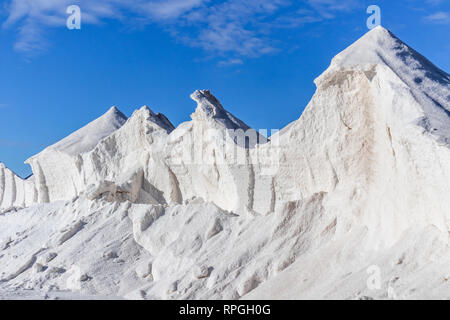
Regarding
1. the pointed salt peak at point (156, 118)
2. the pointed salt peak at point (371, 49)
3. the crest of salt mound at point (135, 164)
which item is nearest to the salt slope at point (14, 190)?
the crest of salt mound at point (135, 164)

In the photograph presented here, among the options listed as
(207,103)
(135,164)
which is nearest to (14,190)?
(135,164)

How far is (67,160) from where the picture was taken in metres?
23.7

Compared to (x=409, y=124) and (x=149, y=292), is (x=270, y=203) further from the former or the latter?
(x=409, y=124)

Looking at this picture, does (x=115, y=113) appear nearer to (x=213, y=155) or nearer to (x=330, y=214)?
(x=213, y=155)

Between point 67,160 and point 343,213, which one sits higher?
point 67,160

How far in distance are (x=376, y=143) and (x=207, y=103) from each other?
652cm

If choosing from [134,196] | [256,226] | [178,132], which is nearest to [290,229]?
[256,226]

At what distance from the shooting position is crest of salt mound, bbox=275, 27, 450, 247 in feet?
33.1

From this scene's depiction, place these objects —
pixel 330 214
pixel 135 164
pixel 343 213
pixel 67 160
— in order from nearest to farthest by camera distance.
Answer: pixel 343 213 < pixel 330 214 < pixel 135 164 < pixel 67 160

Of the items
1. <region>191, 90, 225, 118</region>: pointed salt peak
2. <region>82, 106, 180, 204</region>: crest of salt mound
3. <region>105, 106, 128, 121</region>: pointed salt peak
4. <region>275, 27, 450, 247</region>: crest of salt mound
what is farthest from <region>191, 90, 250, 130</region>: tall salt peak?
<region>105, 106, 128, 121</region>: pointed salt peak

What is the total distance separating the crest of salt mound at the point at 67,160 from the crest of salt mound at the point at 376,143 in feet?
38.0

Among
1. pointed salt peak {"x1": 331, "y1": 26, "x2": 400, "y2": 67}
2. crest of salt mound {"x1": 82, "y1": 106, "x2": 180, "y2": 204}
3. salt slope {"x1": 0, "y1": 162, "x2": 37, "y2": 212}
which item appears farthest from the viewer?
salt slope {"x1": 0, "y1": 162, "x2": 37, "y2": 212}

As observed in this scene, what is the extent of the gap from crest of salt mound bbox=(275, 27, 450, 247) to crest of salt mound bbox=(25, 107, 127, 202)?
11.6 meters

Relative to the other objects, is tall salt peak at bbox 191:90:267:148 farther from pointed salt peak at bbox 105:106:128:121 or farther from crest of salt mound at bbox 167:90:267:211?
pointed salt peak at bbox 105:106:128:121
